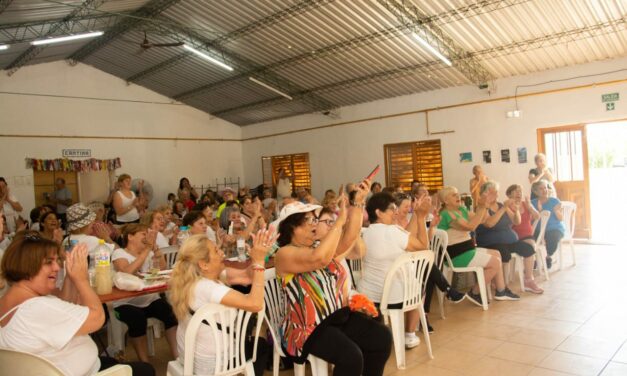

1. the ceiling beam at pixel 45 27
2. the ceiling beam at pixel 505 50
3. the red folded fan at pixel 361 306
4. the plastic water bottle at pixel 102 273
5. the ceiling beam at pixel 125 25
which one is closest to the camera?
the red folded fan at pixel 361 306

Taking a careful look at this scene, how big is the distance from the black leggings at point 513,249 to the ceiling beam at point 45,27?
727 cm

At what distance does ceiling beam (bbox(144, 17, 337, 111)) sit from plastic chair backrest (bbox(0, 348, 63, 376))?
9.07m

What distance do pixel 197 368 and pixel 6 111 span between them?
38.2ft

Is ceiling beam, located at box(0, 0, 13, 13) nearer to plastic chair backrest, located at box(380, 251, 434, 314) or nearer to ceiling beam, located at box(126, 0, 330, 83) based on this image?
ceiling beam, located at box(126, 0, 330, 83)

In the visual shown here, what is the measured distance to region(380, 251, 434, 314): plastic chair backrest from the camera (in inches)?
136

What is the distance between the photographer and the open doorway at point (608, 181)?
9.68 meters

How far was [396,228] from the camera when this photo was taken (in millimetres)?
3760

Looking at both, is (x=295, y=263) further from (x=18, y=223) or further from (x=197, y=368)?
(x=18, y=223)

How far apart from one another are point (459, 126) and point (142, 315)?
8.26 m

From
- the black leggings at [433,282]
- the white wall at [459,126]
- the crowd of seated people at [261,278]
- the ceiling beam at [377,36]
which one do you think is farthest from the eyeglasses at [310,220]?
the white wall at [459,126]

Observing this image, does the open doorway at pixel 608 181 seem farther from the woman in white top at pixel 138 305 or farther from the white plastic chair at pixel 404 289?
the woman in white top at pixel 138 305

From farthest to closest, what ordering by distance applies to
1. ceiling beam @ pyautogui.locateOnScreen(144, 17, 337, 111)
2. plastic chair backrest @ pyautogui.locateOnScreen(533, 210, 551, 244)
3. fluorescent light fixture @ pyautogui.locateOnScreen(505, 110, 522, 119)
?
ceiling beam @ pyautogui.locateOnScreen(144, 17, 337, 111) < fluorescent light fixture @ pyautogui.locateOnScreen(505, 110, 522, 119) < plastic chair backrest @ pyautogui.locateOnScreen(533, 210, 551, 244)

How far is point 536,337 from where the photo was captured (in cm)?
398

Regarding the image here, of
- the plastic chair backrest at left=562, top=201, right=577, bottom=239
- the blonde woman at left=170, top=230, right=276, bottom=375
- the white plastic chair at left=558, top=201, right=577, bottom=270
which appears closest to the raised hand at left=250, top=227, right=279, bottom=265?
the blonde woman at left=170, top=230, right=276, bottom=375
